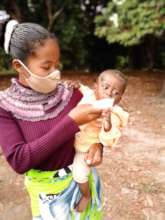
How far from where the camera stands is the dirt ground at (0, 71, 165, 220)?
3924 mm

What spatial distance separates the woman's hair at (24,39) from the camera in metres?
1.65

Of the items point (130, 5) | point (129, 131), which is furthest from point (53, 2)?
point (129, 131)

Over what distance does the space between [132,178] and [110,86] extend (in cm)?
279

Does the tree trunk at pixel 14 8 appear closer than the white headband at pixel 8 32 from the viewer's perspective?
No

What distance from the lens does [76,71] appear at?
34.0ft

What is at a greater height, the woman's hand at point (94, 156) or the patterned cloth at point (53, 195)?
the woman's hand at point (94, 156)

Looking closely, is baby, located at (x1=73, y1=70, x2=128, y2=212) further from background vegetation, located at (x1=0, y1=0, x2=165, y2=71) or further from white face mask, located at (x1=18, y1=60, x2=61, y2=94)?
background vegetation, located at (x1=0, y1=0, x2=165, y2=71)

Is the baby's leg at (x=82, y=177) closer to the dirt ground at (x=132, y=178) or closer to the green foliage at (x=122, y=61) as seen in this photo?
the dirt ground at (x=132, y=178)

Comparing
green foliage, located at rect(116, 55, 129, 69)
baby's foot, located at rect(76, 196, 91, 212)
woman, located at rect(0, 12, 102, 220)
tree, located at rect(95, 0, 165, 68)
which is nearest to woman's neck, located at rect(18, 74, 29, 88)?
woman, located at rect(0, 12, 102, 220)

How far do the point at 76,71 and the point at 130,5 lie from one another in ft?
11.7

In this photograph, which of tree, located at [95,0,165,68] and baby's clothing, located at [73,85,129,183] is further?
tree, located at [95,0,165,68]

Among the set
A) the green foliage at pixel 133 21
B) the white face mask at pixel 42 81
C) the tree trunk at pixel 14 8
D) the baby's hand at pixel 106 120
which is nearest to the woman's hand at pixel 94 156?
the baby's hand at pixel 106 120

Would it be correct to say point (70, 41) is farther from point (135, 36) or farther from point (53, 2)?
point (135, 36)

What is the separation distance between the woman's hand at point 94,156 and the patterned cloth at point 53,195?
0.49 feet
